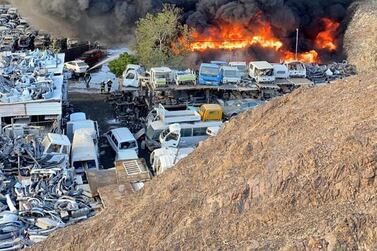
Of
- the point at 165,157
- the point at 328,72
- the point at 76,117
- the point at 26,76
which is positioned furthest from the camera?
the point at 328,72

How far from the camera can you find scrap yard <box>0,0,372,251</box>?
16344 millimetres

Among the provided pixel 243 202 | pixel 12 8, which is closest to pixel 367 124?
pixel 243 202

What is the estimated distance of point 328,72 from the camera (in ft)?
92.0

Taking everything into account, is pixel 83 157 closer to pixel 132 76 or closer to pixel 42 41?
pixel 132 76

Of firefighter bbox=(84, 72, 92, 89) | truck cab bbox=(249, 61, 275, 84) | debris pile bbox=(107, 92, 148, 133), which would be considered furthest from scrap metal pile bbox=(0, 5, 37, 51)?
truck cab bbox=(249, 61, 275, 84)

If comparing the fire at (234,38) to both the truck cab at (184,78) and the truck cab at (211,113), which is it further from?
the truck cab at (211,113)

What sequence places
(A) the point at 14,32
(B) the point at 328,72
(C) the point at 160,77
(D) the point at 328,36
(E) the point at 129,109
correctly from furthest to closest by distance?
(A) the point at 14,32
(D) the point at 328,36
(B) the point at 328,72
(E) the point at 129,109
(C) the point at 160,77

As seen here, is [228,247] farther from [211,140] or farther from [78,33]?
[78,33]

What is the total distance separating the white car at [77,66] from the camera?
32.3 meters

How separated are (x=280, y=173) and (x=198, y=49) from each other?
25.9 meters

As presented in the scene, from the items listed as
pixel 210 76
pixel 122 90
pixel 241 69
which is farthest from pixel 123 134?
pixel 241 69

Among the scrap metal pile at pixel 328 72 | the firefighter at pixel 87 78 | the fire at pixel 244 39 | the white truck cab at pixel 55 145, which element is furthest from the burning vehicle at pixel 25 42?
the white truck cab at pixel 55 145

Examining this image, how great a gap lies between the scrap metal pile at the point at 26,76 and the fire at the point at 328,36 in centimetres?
1693

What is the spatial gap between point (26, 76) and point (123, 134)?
15.7 feet
